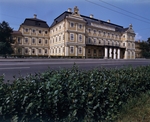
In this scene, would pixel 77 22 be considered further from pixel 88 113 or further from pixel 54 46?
pixel 88 113

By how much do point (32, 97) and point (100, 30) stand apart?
2154 inches

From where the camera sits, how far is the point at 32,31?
165ft

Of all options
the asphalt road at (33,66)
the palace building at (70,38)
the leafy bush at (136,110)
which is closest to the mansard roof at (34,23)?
the palace building at (70,38)

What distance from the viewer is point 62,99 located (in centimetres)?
233

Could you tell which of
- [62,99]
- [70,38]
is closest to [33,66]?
[62,99]

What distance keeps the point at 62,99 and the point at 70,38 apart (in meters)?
40.0

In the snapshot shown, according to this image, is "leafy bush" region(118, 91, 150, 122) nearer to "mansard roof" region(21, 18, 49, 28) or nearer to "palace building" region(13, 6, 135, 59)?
"palace building" region(13, 6, 135, 59)

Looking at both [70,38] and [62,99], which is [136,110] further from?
[70,38]

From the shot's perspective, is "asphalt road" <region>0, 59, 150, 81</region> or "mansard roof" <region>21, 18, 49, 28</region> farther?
"mansard roof" <region>21, 18, 49, 28</region>

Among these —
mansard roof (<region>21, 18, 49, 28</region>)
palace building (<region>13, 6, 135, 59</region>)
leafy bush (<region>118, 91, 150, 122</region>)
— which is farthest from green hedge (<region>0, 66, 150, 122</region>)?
mansard roof (<region>21, 18, 49, 28</region>)

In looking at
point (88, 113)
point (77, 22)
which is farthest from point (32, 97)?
point (77, 22)

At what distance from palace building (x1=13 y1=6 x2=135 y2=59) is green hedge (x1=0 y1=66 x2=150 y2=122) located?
3685 centimetres

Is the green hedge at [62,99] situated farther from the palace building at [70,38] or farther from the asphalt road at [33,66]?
the palace building at [70,38]

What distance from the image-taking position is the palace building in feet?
137
